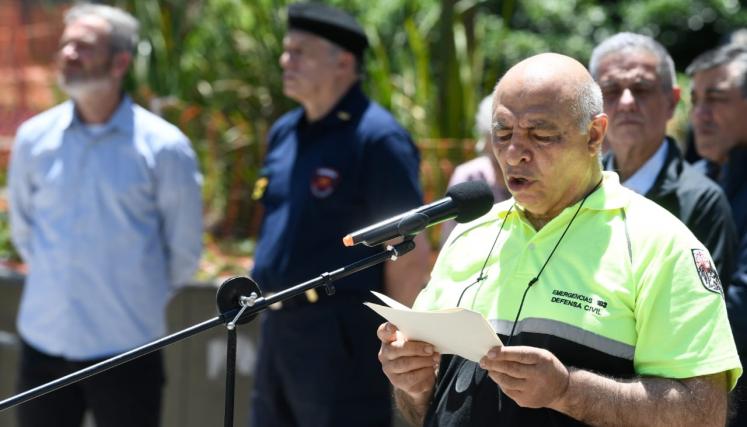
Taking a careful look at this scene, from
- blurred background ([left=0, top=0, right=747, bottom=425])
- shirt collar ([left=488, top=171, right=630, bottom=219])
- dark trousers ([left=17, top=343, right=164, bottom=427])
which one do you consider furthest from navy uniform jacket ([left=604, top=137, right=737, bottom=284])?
blurred background ([left=0, top=0, right=747, bottom=425])

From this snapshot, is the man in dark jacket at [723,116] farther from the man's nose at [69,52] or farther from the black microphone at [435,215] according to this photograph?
the man's nose at [69,52]

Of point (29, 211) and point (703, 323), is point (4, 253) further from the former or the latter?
point (703, 323)

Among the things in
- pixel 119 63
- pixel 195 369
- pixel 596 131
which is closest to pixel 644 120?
pixel 596 131

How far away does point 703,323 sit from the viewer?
7.18 feet

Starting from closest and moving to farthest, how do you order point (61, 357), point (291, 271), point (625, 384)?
point (625, 384) < point (291, 271) < point (61, 357)

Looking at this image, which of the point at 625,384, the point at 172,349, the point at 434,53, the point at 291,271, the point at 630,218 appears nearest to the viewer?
the point at 625,384

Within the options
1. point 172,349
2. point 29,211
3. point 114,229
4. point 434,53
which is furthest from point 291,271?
point 434,53

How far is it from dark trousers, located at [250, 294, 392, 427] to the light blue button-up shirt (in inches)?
23.5

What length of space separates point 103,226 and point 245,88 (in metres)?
2.46

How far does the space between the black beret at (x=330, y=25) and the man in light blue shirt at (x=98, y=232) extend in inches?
27.3

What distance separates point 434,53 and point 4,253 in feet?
9.61

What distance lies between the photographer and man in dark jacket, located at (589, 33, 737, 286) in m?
3.27

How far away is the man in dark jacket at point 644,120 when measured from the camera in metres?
3.27

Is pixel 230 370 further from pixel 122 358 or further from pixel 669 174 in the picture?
pixel 669 174
